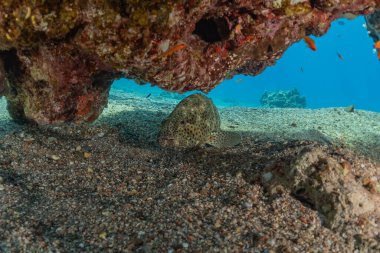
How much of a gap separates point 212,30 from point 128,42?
6.26 feet

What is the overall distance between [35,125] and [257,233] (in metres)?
5.28

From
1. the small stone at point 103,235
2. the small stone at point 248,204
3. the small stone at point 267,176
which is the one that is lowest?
the small stone at point 103,235

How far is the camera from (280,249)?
10.2 ft

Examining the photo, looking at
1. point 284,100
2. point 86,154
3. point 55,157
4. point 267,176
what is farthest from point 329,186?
point 284,100

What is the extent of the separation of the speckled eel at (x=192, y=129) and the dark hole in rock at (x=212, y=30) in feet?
4.49

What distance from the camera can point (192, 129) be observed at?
5.86 m

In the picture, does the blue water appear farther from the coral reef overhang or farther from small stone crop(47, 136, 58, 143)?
small stone crop(47, 136, 58, 143)

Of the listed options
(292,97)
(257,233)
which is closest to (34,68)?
(257,233)

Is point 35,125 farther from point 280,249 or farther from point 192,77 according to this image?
point 280,249

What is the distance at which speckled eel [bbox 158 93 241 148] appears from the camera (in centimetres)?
576

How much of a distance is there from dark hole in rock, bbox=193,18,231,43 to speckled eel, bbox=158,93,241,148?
53.9 inches

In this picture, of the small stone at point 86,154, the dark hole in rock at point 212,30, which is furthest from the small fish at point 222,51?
the small stone at point 86,154

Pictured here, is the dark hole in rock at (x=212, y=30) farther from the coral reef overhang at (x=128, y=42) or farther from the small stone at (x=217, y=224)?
the small stone at (x=217, y=224)

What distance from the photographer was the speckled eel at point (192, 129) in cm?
576
